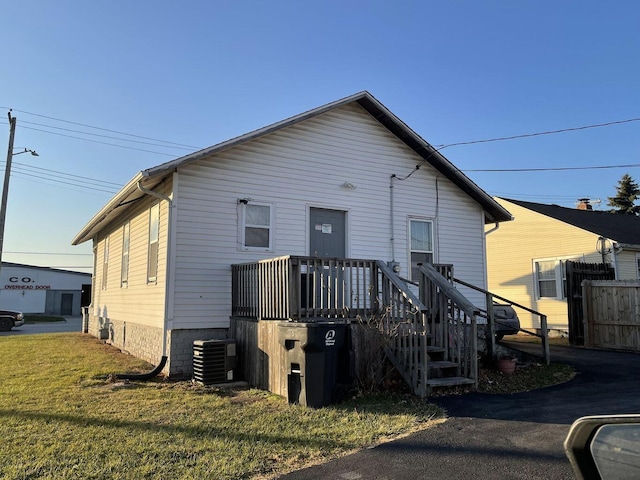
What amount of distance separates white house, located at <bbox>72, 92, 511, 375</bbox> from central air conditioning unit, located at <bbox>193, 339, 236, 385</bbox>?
2.27 ft

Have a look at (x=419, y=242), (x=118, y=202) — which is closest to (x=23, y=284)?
(x=118, y=202)

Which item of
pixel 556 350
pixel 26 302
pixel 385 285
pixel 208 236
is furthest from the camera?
pixel 26 302

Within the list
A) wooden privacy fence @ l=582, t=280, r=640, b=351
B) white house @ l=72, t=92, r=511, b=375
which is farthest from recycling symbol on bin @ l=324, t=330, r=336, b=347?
wooden privacy fence @ l=582, t=280, r=640, b=351

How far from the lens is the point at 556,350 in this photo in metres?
13.2

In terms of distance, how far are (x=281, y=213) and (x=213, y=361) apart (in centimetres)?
349

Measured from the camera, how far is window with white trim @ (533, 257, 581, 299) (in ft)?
56.5

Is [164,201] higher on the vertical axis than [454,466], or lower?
higher

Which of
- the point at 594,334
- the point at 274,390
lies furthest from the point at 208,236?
the point at 594,334

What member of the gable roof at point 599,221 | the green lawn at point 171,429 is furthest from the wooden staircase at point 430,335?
the gable roof at point 599,221

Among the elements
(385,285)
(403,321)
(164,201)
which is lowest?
(403,321)

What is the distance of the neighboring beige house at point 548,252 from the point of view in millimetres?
16969

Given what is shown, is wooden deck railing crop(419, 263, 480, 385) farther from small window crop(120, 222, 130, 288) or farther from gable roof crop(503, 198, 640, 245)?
gable roof crop(503, 198, 640, 245)

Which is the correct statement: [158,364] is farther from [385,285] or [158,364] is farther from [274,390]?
[385,285]

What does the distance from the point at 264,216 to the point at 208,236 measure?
4.35 feet
